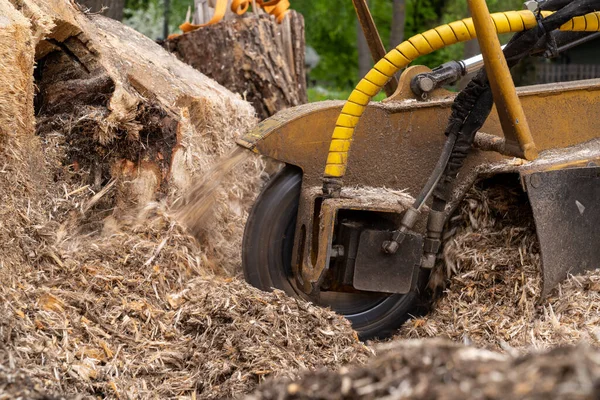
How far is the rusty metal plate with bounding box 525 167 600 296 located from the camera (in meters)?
3.38

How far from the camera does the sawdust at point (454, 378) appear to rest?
1390 millimetres

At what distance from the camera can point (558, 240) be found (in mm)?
3426

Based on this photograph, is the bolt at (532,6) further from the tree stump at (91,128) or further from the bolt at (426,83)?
the tree stump at (91,128)

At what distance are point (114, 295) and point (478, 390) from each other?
7.02 feet

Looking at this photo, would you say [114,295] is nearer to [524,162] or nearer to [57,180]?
[57,180]

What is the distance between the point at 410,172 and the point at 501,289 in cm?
67

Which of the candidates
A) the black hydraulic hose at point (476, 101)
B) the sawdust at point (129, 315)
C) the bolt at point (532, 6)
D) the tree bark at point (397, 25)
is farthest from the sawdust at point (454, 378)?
the tree bark at point (397, 25)

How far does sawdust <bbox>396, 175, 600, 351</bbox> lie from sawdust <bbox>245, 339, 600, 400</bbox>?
1711mm

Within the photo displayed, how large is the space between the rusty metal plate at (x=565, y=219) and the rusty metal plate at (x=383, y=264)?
1.74ft

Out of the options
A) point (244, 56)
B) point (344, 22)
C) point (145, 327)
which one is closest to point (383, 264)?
point (145, 327)

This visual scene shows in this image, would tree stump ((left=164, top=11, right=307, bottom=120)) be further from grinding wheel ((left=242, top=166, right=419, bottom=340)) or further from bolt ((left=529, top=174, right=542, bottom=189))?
bolt ((left=529, top=174, right=542, bottom=189))

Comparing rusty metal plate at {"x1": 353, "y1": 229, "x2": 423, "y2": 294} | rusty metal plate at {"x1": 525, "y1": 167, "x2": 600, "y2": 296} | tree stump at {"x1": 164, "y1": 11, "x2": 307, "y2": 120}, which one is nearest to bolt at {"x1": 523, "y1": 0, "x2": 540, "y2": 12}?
rusty metal plate at {"x1": 525, "y1": 167, "x2": 600, "y2": 296}

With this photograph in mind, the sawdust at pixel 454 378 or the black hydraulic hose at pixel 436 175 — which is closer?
the sawdust at pixel 454 378

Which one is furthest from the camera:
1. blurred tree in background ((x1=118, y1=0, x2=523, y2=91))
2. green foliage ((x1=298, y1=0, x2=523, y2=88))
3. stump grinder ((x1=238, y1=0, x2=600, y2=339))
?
green foliage ((x1=298, y1=0, x2=523, y2=88))
